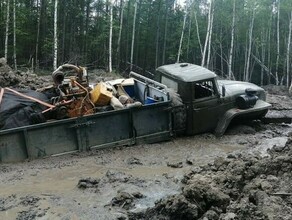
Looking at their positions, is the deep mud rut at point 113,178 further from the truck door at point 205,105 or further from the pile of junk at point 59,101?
the pile of junk at point 59,101

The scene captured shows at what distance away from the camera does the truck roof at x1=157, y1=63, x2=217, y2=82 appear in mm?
9039

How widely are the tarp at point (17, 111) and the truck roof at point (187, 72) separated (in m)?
3.09

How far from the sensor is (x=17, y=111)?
7477 mm

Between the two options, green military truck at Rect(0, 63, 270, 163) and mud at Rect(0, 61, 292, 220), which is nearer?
mud at Rect(0, 61, 292, 220)

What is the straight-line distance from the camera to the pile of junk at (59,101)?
24.5 ft

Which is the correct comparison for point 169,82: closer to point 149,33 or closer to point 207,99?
point 207,99

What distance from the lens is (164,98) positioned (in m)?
8.80

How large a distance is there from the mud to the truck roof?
4.60ft

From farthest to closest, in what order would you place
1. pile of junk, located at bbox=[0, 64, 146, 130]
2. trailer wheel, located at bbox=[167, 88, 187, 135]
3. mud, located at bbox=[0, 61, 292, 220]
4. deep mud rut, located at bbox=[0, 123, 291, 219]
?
1. trailer wheel, located at bbox=[167, 88, 187, 135]
2. pile of junk, located at bbox=[0, 64, 146, 130]
3. deep mud rut, located at bbox=[0, 123, 291, 219]
4. mud, located at bbox=[0, 61, 292, 220]

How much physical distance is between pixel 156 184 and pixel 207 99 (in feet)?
10.8

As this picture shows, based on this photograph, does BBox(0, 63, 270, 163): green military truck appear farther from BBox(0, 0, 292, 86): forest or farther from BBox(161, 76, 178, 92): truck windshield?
BBox(0, 0, 292, 86): forest

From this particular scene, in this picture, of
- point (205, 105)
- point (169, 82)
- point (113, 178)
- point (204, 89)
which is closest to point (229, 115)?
point (205, 105)

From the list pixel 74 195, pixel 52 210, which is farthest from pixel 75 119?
pixel 52 210

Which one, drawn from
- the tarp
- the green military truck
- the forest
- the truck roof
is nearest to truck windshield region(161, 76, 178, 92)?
the green military truck
